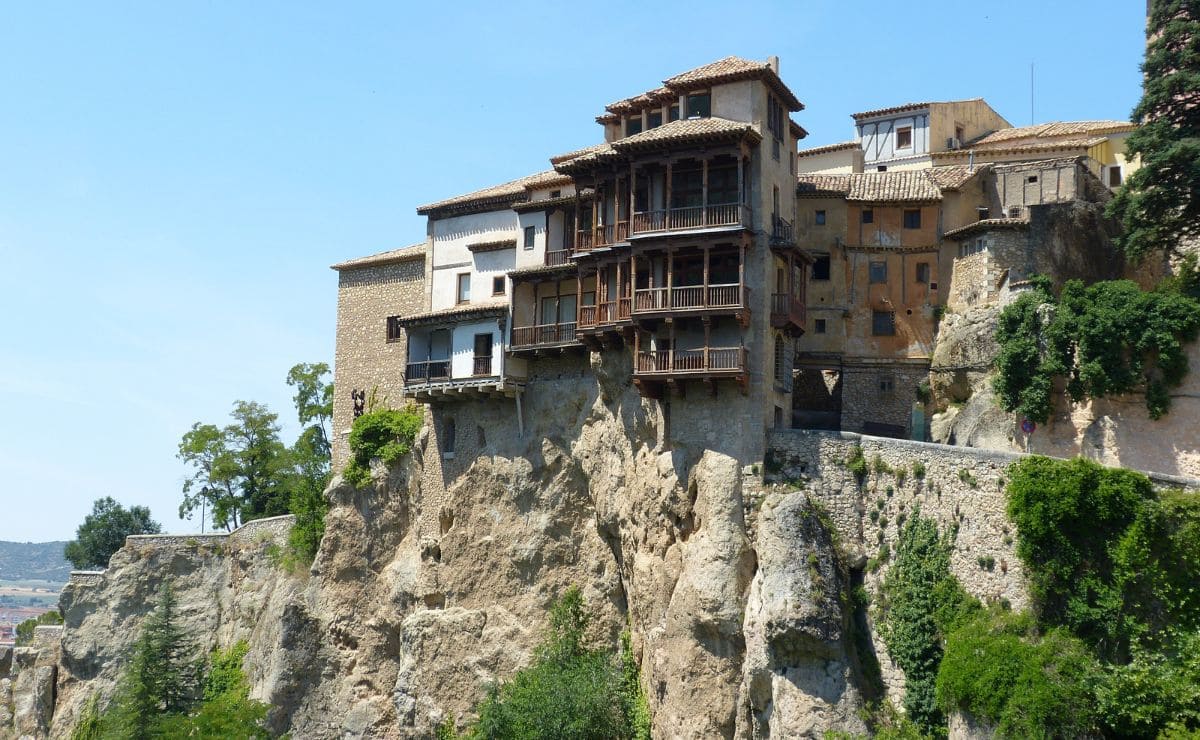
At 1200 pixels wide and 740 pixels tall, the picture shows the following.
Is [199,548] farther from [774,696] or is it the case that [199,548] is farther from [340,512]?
[774,696]

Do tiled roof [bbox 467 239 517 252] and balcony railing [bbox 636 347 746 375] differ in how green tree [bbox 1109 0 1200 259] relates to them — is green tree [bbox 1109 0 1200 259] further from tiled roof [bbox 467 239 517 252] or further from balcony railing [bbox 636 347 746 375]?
tiled roof [bbox 467 239 517 252]

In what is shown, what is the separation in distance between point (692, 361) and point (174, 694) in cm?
3001

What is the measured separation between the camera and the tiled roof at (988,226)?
4734 centimetres

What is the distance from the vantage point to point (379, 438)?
→ 5538 cm

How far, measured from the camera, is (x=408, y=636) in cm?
5106

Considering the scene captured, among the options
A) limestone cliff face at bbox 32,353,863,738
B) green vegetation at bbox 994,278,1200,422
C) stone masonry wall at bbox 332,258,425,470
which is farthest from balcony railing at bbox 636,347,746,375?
stone masonry wall at bbox 332,258,425,470

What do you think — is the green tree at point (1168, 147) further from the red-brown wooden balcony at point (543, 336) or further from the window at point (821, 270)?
the red-brown wooden balcony at point (543, 336)

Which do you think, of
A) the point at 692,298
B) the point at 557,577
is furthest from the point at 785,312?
the point at 557,577

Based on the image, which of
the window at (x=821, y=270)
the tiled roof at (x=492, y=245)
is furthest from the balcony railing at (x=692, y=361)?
the tiled roof at (x=492, y=245)

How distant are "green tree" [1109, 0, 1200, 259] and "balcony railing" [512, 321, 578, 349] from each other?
1861cm

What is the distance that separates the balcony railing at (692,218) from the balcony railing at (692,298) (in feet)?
6.33

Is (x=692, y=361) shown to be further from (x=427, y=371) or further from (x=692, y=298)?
(x=427, y=371)

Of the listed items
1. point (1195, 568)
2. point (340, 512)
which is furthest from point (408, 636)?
point (1195, 568)

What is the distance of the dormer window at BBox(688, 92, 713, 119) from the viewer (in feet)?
150
